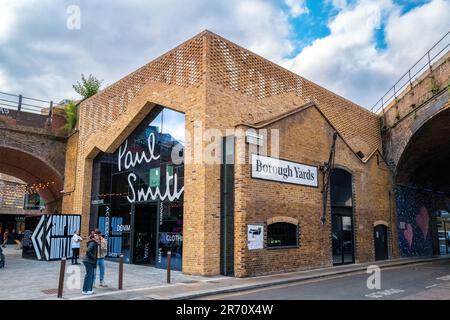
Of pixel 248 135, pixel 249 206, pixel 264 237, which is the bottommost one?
pixel 264 237

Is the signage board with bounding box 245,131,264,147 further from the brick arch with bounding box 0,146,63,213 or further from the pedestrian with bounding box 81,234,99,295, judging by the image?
the brick arch with bounding box 0,146,63,213

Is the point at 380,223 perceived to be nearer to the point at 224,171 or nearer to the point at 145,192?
the point at 224,171

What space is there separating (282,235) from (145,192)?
620 centimetres

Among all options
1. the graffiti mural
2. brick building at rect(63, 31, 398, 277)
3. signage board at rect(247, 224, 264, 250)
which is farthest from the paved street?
the graffiti mural

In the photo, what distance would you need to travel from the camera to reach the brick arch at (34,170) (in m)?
22.7

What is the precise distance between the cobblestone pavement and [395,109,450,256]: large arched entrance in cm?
1577

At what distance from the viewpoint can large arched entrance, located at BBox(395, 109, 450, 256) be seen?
72.8 feet

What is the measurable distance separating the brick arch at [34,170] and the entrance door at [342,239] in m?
15.8

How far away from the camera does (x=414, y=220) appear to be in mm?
24969

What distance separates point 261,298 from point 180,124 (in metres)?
8.00

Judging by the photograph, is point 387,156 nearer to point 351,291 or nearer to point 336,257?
point 336,257

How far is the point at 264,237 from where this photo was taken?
14070 millimetres
